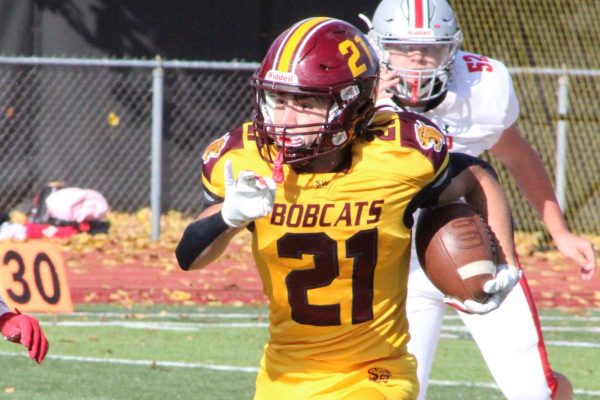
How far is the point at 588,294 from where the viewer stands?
380 inches

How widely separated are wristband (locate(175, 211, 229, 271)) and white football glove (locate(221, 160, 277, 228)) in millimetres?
146

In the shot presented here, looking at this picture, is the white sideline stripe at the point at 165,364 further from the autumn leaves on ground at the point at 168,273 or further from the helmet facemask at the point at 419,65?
the helmet facemask at the point at 419,65

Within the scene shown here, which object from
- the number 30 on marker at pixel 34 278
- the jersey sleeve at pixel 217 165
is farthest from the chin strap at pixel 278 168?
the number 30 on marker at pixel 34 278

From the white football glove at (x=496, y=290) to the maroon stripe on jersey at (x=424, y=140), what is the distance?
35cm

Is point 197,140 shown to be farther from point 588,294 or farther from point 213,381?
point 213,381

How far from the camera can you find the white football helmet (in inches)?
183

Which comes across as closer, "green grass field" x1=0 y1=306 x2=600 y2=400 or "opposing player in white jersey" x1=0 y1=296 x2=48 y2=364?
"opposing player in white jersey" x1=0 y1=296 x2=48 y2=364

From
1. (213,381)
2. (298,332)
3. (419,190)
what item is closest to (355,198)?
(419,190)

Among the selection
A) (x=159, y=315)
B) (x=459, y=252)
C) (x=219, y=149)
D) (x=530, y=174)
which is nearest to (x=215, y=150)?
(x=219, y=149)

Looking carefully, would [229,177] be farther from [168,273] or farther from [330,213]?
[168,273]

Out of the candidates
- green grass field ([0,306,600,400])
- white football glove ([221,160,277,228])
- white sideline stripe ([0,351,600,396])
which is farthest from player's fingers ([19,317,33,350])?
white sideline stripe ([0,351,600,396])

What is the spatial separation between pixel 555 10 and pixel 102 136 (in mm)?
4748

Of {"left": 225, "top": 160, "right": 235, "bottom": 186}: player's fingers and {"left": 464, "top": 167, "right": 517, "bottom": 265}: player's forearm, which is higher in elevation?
{"left": 225, "top": 160, "right": 235, "bottom": 186}: player's fingers

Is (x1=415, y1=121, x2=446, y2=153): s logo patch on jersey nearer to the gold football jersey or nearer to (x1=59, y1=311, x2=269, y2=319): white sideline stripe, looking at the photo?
the gold football jersey
